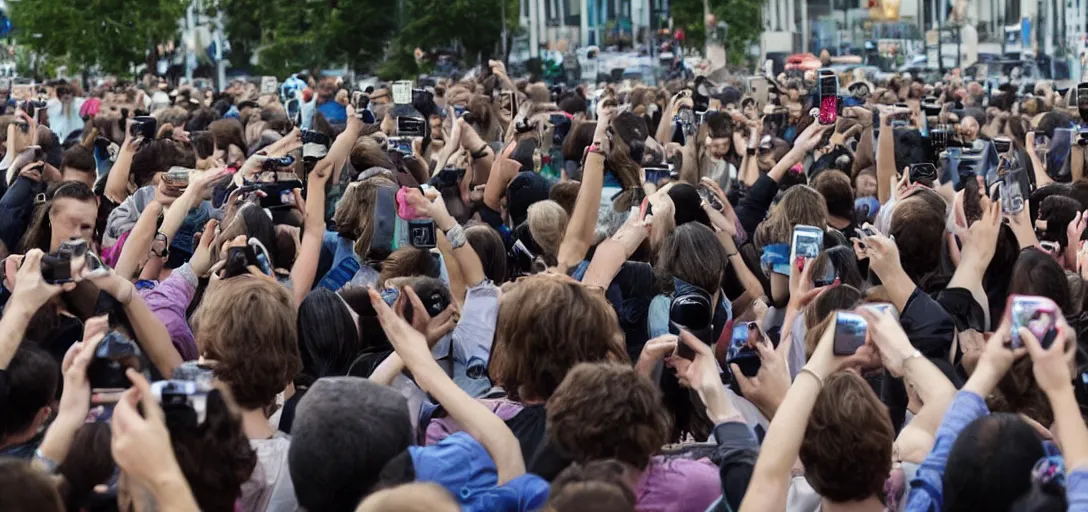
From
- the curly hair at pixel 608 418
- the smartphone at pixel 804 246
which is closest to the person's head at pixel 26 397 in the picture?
the curly hair at pixel 608 418

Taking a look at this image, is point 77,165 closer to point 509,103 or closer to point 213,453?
point 509,103

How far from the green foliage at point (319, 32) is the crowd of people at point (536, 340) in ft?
98.3

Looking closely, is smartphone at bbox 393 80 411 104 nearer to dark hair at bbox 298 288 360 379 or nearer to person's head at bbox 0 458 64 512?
dark hair at bbox 298 288 360 379

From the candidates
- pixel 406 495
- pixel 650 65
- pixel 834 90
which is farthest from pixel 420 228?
pixel 650 65

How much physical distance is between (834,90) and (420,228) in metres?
4.39

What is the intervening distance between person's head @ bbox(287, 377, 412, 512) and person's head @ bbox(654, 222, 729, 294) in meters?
2.77

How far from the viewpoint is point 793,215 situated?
7676 mm

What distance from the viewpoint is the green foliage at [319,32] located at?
129ft

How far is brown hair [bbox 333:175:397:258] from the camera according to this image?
7.21 meters

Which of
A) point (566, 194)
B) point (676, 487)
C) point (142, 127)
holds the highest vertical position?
point (142, 127)

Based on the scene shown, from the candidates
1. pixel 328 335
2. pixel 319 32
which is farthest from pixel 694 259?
pixel 319 32

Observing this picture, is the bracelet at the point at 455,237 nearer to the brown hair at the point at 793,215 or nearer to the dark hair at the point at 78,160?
the brown hair at the point at 793,215

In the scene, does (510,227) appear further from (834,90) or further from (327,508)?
(327,508)

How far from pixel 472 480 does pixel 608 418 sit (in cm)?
40
